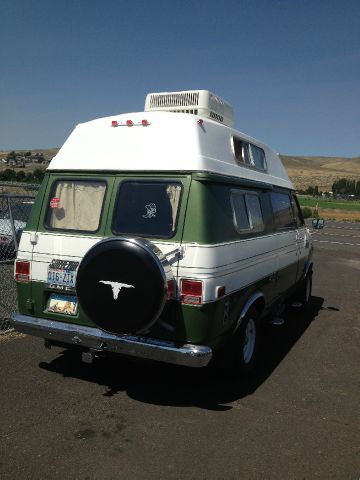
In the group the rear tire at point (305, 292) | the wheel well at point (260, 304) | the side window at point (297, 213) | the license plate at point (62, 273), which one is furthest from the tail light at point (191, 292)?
the rear tire at point (305, 292)

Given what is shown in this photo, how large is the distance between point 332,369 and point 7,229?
22.9 feet

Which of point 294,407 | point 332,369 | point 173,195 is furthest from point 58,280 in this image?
point 332,369

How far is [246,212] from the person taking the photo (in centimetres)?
495

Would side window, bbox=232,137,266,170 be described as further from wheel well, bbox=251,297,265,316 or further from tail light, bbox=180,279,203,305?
tail light, bbox=180,279,203,305

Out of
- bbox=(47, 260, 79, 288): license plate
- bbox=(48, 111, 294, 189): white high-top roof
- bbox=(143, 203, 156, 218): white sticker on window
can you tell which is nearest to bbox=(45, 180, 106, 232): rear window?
bbox=(48, 111, 294, 189): white high-top roof

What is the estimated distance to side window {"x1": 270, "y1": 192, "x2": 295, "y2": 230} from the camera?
19.9 feet

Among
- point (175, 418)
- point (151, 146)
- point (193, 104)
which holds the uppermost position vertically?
point (193, 104)

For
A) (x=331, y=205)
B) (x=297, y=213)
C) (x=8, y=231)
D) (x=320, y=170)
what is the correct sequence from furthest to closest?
(x=320, y=170) → (x=331, y=205) → (x=8, y=231) → (x=297, y=213)

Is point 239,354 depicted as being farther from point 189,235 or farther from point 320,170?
point 320,170

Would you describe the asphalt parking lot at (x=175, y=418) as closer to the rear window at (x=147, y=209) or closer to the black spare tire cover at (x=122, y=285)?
the black spare tire cover at (x=122, y=285)

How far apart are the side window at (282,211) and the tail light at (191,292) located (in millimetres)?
2502

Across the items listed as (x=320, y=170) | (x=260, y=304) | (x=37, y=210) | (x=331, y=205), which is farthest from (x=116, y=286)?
(x=320, y=170)

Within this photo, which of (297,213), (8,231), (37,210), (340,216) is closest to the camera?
(37,210)

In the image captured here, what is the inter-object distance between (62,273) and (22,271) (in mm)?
511
